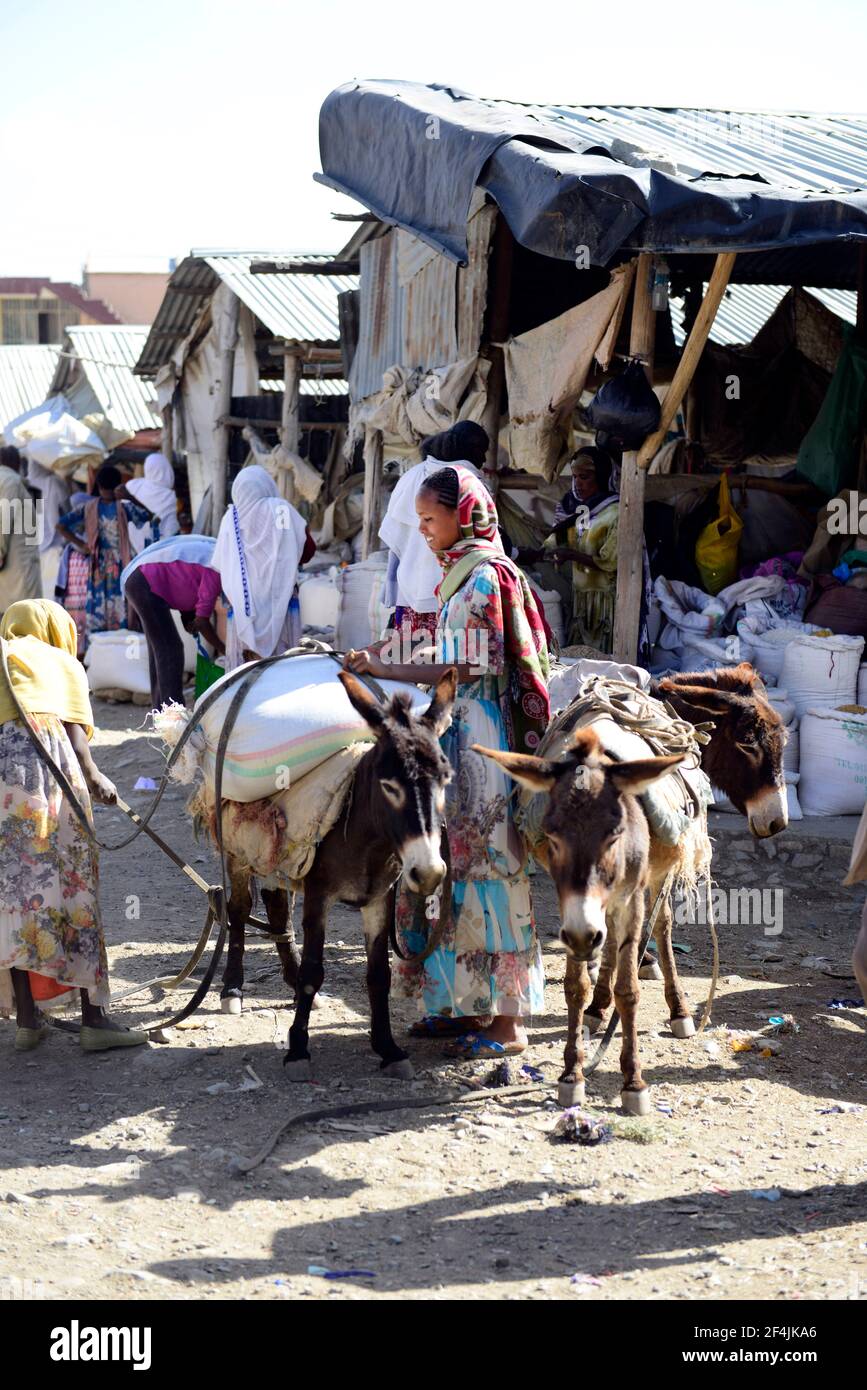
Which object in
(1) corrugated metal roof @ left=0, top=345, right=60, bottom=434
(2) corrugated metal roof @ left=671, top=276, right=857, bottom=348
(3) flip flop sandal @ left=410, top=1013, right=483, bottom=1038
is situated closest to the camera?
(3) flip flop sandal @ left=410, top=1013, right=483, bottom=1038

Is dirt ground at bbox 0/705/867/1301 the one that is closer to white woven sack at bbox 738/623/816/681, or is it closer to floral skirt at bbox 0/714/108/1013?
floral skirt at bbox 0/714/108/1013

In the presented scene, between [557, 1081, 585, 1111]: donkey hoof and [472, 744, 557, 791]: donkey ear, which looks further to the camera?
[557, 1081, 585, 1111]: donkey hoof

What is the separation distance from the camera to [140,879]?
7668mm

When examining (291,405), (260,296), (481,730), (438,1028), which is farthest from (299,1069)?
(260,296)

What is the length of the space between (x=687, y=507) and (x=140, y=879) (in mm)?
4679

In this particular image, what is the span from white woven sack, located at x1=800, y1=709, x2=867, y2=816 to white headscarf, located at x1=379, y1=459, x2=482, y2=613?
263 cm

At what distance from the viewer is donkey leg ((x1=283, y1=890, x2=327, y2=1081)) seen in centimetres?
491

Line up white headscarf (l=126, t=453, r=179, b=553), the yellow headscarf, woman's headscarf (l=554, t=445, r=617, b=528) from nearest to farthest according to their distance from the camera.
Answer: the yellow headscarf
woman's headscarf (l=554, t=445, r=617, b=528)
white headscarf (l=126, t=453, r=179, b=553)

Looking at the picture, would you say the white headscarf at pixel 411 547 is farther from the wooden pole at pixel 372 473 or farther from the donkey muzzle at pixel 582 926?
the wooden pole at pixel 372 473

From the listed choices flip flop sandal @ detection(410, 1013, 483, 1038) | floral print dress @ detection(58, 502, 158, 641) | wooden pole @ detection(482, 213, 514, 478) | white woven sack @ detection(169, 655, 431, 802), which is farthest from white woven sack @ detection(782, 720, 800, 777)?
floral print dress @ detection(58, 502, 158, 641)

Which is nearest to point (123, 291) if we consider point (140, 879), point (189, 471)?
point (189, 471)

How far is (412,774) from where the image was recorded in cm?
440

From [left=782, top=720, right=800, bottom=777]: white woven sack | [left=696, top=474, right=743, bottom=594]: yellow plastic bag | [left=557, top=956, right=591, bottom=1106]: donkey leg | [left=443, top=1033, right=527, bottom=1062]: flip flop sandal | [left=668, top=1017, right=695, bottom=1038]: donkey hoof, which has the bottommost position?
[left=668, top=1017, right=695, bottom=1038]: donkey hoof

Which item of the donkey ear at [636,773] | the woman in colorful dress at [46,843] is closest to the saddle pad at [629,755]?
the donkey ear at [636,773]
